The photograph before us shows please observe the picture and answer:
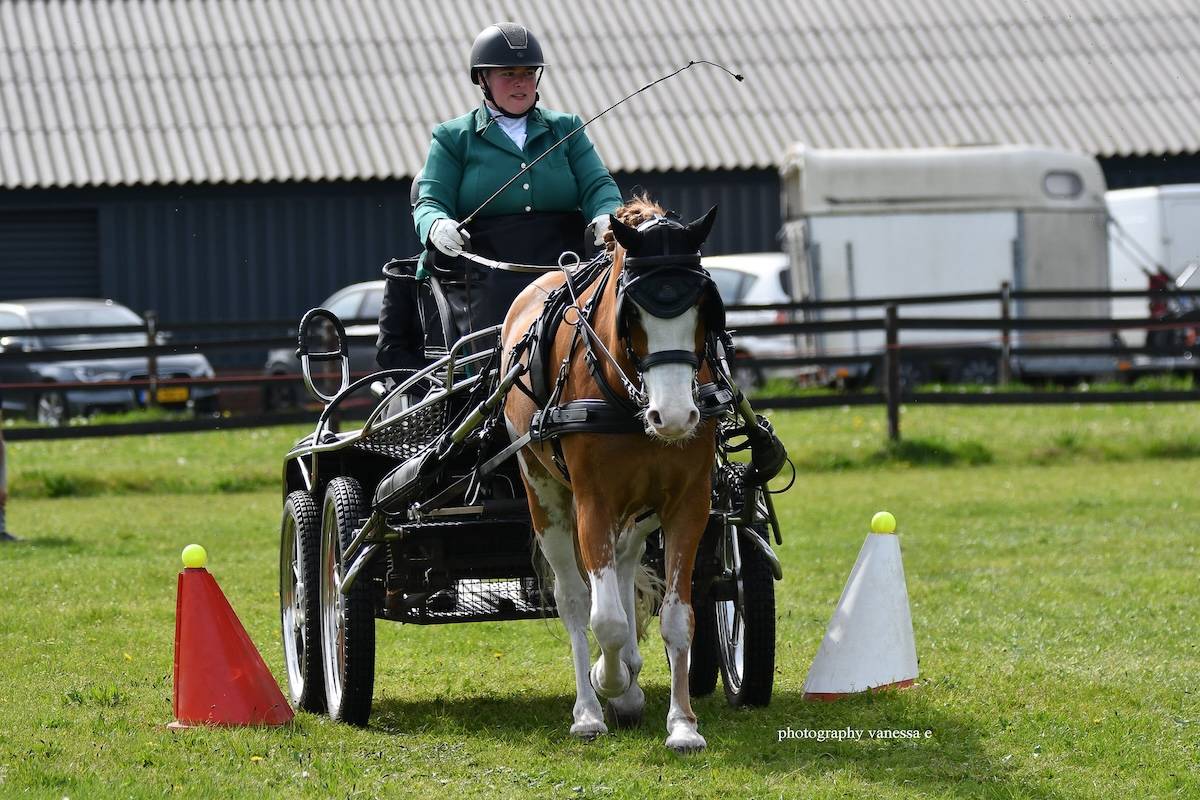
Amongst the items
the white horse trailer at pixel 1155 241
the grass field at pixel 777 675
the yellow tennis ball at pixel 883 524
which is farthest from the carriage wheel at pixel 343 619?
the white horse trailer at pixel 1155 241

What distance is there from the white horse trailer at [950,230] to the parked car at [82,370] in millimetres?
7297

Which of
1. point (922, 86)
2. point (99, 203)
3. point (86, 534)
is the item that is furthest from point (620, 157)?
point (86, 534)

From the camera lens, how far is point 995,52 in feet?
99.1

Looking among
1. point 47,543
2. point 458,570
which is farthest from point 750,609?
point 47,543

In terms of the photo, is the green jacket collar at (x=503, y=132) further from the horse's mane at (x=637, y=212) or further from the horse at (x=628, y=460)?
the horse's mane at (x=637, y=212)

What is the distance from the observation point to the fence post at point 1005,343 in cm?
1861

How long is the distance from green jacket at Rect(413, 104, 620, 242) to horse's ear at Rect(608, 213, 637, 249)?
5.15 ft

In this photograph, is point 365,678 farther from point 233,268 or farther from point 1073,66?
point 1073,66

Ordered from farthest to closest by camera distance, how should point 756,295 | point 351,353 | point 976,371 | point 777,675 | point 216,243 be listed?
point 216,243 < point 756,295 < point 976,371 < point 351,353 < point 777,675

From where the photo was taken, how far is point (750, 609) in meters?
6.55

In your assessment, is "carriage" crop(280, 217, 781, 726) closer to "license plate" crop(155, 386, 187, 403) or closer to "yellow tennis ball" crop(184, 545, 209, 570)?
"yellow tennis ball" crop(184, 545, 209, 570)

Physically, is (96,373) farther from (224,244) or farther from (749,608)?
(749,608)

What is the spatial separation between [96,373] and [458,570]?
15.4m

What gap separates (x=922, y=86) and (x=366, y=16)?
9.18 m
